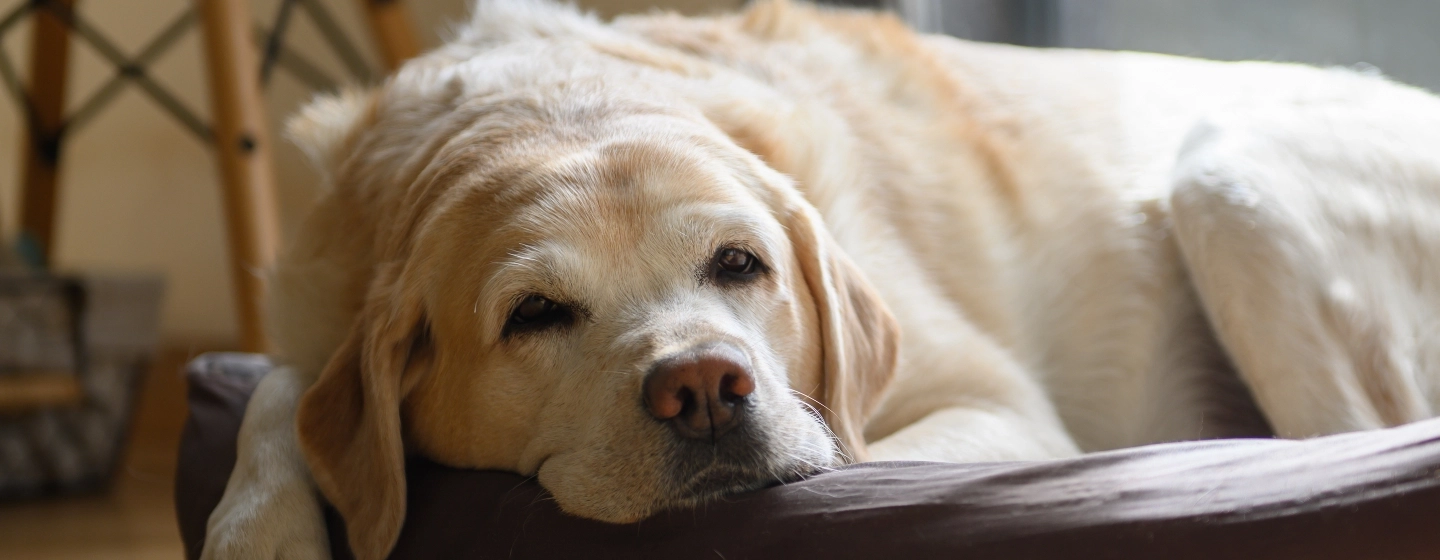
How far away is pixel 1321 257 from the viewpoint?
205 centimetres

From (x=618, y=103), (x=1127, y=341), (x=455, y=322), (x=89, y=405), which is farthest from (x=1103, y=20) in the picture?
(x=89, y=405)

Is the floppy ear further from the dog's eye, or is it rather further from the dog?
the dog's eye

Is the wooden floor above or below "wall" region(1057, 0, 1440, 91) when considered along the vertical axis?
below

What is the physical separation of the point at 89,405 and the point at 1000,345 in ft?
10.7

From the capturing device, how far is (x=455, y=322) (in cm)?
162

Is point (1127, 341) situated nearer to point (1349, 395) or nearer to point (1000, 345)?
point (1000, 345)

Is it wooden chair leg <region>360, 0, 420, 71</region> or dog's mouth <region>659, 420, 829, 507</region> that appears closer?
dog's mouth <region>659, 420, 829, 507</region>

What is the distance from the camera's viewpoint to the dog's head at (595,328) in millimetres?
1411

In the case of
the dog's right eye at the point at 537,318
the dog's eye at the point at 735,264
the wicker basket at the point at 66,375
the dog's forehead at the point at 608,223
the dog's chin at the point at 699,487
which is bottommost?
the wicker basket at the point at 66,375

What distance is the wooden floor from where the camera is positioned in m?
3.20

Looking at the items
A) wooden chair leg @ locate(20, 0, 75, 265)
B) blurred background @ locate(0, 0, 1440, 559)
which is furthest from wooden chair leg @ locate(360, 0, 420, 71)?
wooden chair leg @ locate(20, 0, 75, 265)

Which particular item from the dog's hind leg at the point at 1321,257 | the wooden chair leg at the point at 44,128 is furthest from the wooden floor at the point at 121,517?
the dog's hind leg at the point at 1321,257

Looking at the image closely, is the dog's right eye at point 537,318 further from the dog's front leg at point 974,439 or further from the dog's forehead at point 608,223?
the dog's front leg at point 974,439

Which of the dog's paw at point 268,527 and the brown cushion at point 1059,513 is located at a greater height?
the brown cushion at point 1059,513
